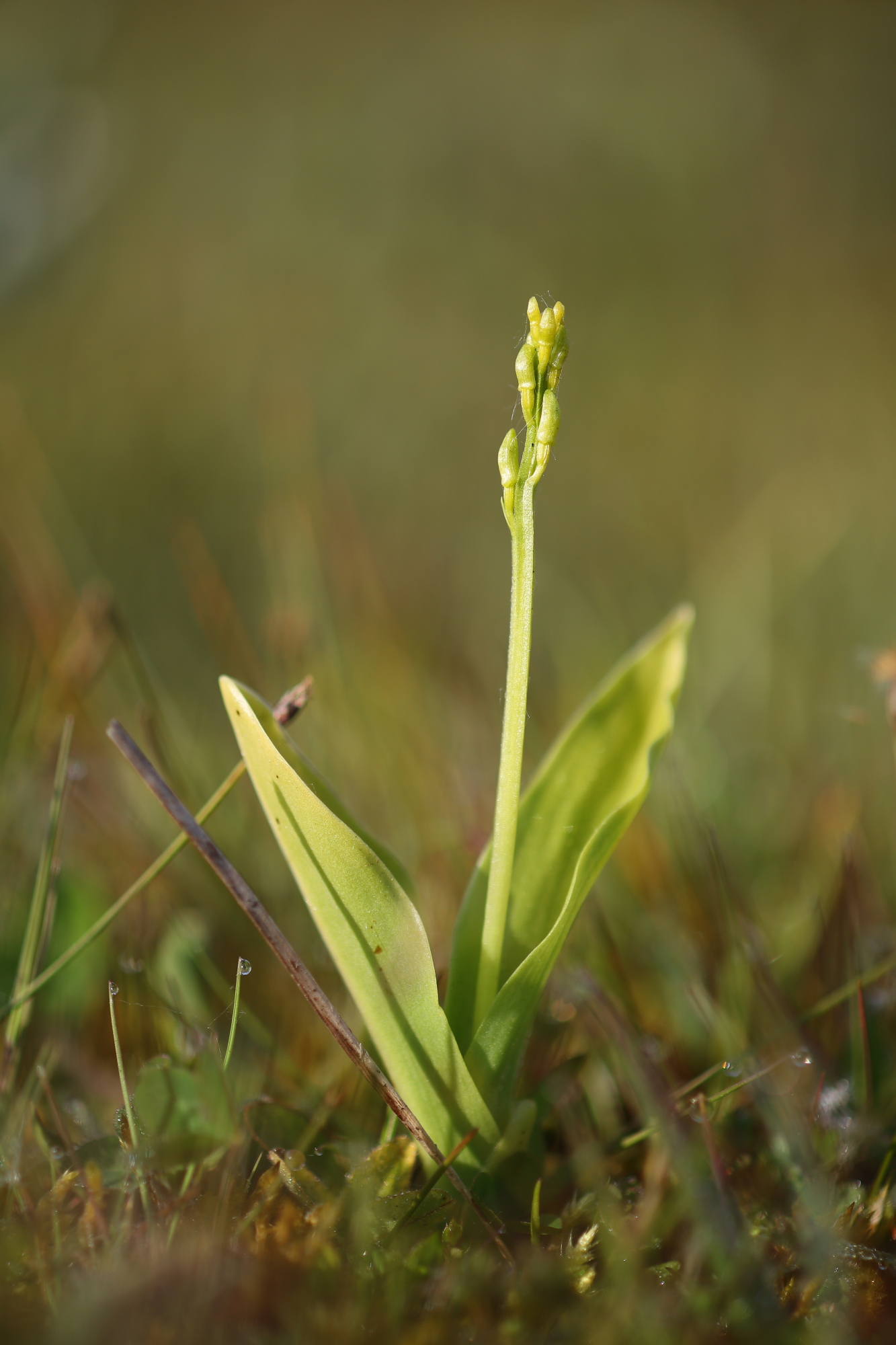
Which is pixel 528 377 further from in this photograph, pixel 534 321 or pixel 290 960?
pixel 290 960

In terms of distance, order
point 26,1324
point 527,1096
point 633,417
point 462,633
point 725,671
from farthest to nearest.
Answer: point 633,417
point 462,633
point 725,671
point 527,1096
point 26,1324

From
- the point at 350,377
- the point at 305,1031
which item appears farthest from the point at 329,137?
the point at 305,1031

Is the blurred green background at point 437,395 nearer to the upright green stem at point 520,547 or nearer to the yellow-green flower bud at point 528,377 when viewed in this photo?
the upright green stem at point 520,547

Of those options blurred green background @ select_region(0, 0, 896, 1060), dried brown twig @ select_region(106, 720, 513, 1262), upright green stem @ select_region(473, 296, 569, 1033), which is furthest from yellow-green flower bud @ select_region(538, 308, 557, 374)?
dried brown twig @ select_region(106, 720, 513, 1262)

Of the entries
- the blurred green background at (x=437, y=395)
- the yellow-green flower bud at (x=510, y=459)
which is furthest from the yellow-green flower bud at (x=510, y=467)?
the blurred green background at (x=437, y=395)

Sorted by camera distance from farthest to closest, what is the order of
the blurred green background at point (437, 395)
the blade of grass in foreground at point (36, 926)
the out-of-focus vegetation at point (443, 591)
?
the blurred green background at point (437, 395) → the blade of grass in foreground at point (36, 926) → the out-of-focus vegetation at point (443, 591)

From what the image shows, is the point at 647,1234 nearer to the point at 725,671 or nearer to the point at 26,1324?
the point at 26,1324
